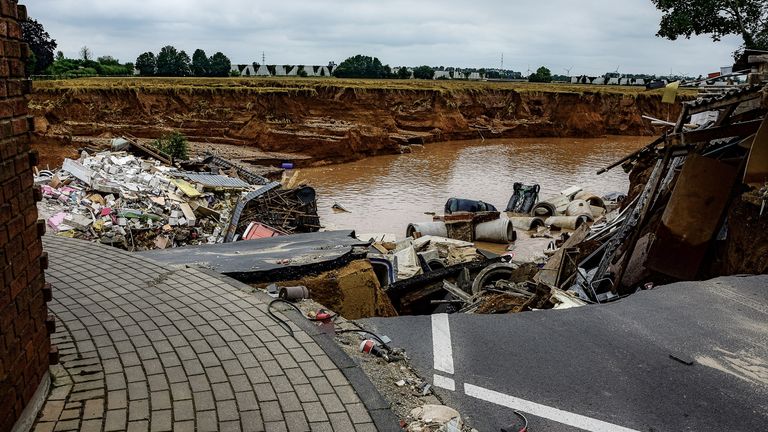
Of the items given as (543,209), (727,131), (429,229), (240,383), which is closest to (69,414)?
(240,383)

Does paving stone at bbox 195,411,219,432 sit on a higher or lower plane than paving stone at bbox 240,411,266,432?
higher

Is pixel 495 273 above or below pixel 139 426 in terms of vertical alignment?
below

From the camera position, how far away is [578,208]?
19.3 m

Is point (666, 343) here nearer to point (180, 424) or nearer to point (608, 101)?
point (180, 424)

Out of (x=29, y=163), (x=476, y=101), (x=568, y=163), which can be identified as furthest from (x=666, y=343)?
(x=476, y=101)

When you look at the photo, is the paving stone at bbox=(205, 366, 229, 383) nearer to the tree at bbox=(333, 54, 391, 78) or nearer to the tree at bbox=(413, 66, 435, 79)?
the tree at bbox=(333, 54, 391, 78)

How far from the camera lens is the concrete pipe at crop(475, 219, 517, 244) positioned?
55.0 ft

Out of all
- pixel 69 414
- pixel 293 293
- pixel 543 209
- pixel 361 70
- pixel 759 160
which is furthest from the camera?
pixel 361 70

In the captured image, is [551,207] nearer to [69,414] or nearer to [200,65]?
[69,414]

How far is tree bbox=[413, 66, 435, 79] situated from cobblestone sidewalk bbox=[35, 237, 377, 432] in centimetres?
7973

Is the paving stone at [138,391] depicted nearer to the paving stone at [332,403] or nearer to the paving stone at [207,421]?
the paving stone at [207,421]

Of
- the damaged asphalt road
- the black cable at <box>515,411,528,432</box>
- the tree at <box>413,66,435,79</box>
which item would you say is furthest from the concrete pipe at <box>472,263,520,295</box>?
the tree at <box>413,66,435,79</box>

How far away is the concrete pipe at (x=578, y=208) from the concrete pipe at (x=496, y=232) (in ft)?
11.0

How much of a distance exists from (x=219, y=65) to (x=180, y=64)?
5220mm
